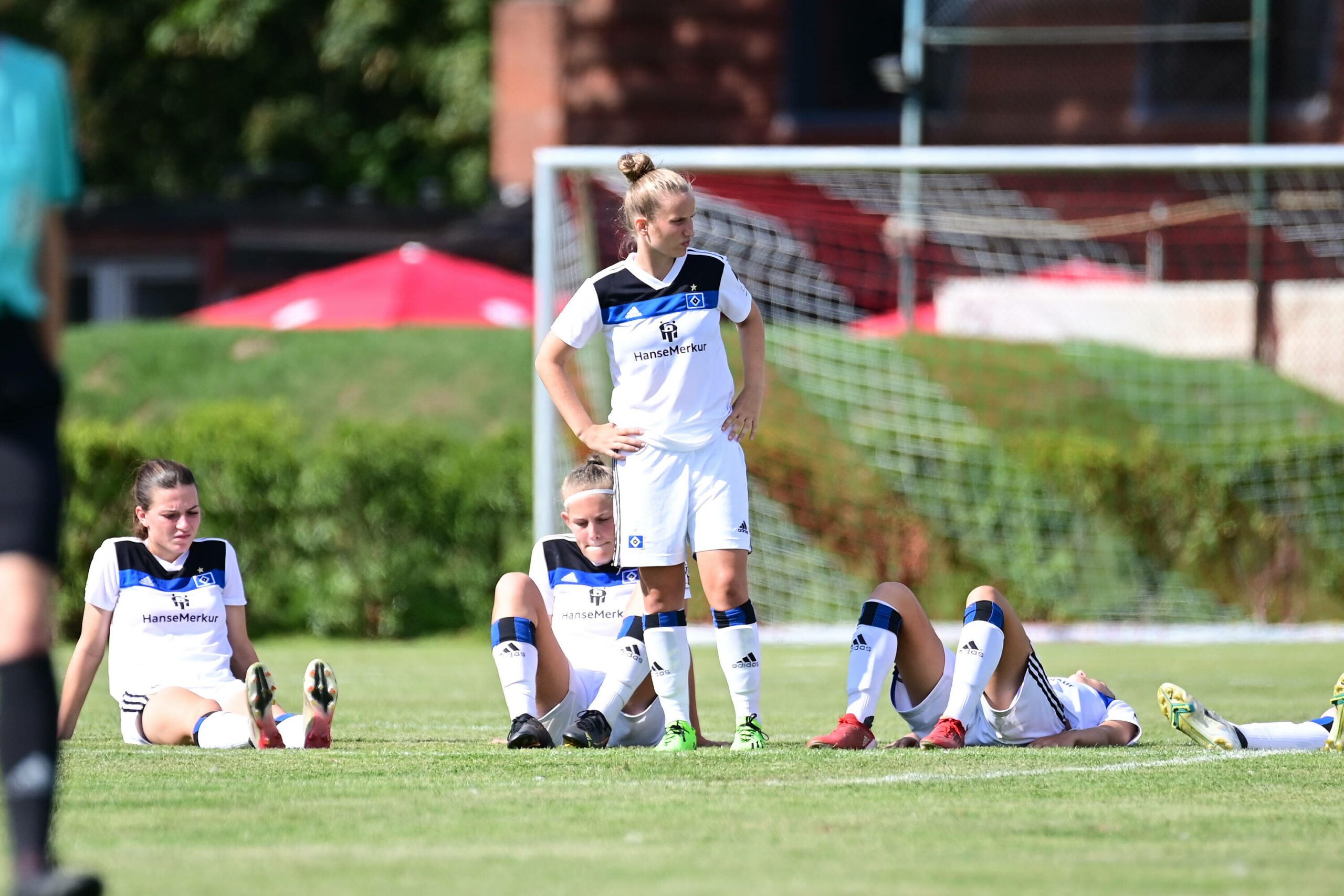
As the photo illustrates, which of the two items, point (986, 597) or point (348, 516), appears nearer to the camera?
point (986, 597)

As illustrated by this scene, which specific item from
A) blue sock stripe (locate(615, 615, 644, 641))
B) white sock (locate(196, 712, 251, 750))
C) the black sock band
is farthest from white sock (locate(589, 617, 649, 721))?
the black sock band

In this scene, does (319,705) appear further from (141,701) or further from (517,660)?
(141,701)

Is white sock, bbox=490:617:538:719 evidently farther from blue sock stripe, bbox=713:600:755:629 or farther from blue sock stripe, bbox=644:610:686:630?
blue sock stripe, bbox=713:600:755:629

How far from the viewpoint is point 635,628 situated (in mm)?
6863

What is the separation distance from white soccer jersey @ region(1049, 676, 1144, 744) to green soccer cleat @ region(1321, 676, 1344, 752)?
25.6 inches

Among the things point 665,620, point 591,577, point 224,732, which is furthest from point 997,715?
point 224,732

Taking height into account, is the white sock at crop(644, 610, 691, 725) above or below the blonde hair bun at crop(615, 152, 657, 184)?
below

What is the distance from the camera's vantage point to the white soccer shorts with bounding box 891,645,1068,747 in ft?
21.5

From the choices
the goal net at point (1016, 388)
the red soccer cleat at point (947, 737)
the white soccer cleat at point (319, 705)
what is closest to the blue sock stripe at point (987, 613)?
the red soccer cleat at point (947, 737)

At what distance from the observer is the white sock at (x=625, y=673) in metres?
6.80

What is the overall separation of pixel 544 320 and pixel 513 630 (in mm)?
5673

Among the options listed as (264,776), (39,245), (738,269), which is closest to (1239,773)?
(264,776)

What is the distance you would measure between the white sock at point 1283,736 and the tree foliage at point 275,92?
2282cm

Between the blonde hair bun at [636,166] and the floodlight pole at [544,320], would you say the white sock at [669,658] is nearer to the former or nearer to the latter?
the blonde hair bun at [636,166]
